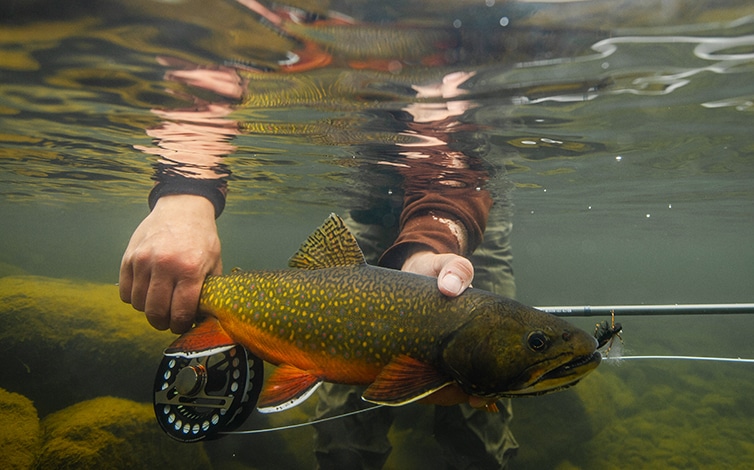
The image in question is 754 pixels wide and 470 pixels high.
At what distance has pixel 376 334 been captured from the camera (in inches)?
110

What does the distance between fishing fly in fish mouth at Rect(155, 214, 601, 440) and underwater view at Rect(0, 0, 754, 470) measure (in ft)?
0.08

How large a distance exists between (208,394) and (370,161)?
767 centimetres

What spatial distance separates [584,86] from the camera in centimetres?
589

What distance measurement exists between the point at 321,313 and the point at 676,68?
556 centimetres

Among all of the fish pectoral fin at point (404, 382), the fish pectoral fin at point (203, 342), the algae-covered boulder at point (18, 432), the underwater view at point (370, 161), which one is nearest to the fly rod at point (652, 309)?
the underwater view at point (370, 161)

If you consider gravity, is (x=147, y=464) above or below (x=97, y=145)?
below

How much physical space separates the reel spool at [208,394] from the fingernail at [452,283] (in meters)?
1.61

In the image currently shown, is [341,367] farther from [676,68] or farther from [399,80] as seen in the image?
[676,68]

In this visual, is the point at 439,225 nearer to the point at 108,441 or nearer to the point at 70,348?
the point at 108,441

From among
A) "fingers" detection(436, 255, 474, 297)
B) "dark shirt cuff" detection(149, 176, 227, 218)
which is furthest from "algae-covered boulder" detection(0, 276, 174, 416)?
"fingers" detection(436, 255, 474, 297)

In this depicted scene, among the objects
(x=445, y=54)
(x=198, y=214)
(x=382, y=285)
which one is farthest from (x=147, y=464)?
(x=445, y=54)

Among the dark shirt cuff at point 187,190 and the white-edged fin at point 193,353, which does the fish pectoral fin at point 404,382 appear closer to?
the white-edged fin at point 193,353

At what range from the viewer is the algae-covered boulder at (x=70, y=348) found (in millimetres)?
8438

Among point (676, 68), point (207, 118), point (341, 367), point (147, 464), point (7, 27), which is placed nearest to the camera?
point (341, 367)
